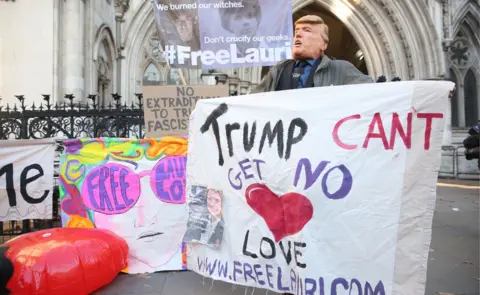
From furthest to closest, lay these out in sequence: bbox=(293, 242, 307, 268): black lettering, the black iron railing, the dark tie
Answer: the black iron railing, the dark tie, bbox=(293, 242, 307, 268): black lettering

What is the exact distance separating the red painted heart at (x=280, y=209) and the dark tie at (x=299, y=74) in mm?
806

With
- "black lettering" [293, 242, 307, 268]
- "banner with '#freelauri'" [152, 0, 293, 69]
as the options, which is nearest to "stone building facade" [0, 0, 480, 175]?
"banner with '#freelauri'" [152, 0, 293, 69]

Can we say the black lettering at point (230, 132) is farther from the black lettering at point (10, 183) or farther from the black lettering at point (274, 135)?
the black lettering at point (10, 183)

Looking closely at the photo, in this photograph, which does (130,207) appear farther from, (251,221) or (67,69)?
(67,69)

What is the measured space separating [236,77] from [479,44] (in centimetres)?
1185

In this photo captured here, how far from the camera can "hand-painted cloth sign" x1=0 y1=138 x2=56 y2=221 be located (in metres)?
4.70

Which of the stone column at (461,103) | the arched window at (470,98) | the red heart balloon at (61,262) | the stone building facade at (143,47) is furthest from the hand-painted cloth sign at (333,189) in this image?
the arched window at (470,98)

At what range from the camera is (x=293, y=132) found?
7.54 ft

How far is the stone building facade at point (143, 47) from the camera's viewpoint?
8.73 m

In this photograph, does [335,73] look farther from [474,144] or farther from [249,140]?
[474,144]

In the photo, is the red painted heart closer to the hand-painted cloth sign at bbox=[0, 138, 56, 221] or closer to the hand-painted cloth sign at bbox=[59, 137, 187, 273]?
the hand-painted cloth sign at bbox=[59, 137, 187, 273]

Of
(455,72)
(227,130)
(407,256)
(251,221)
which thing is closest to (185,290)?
(251,221)

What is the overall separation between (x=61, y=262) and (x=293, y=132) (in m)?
2.37

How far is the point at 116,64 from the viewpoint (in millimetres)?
13781
